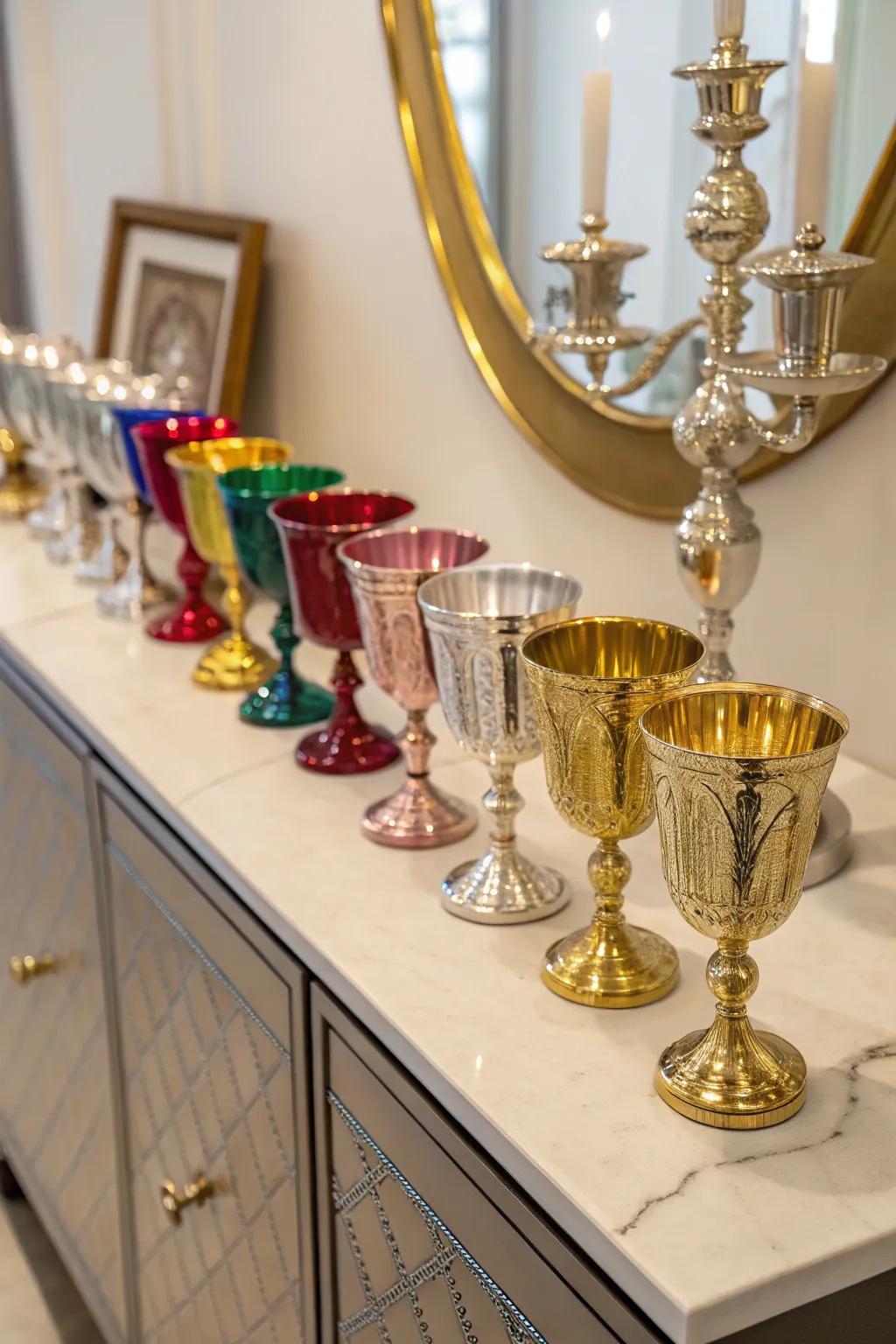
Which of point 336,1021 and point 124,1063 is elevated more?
point 336,1021

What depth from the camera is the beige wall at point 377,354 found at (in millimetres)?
937

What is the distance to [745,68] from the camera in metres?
0.72

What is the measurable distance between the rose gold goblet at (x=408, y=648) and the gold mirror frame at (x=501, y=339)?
0.20 m

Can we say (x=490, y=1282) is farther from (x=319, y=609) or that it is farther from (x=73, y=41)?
(x=73, y=41)

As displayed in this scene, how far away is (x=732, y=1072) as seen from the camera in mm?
612

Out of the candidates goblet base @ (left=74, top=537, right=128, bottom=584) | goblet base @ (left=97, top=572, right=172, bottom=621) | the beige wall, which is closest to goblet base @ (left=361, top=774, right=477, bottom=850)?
the beige wall

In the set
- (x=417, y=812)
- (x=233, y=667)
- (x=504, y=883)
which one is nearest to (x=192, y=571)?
(x=233, y=667)

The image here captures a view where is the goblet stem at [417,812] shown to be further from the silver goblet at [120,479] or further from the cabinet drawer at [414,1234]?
the silver goblet at [120,479]

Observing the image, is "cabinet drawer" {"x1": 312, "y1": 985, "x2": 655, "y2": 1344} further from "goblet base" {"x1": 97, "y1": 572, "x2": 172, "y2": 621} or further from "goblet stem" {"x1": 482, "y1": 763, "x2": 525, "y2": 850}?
"goblet base" {"x1": 97, "y1": 572, "x2": 172, "y2": 621}

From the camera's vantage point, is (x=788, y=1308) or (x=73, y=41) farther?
(x=73, y=41)

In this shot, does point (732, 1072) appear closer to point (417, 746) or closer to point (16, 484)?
point (417, 746)

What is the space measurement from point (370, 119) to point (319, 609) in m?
0.63

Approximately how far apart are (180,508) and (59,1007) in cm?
47

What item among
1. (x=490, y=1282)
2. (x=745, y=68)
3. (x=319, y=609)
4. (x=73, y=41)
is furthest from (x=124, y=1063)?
(x=73, y=41)
